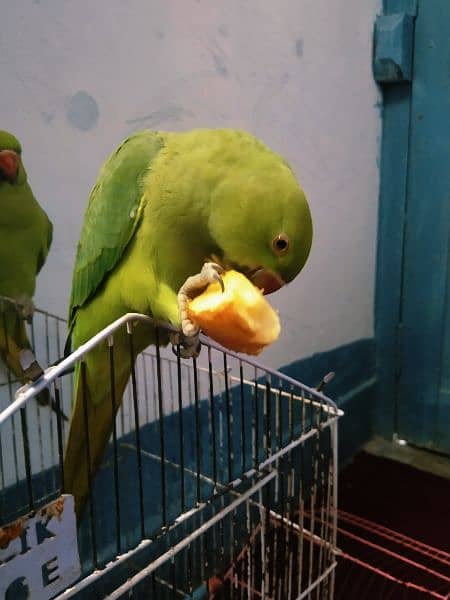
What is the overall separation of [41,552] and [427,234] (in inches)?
52.4

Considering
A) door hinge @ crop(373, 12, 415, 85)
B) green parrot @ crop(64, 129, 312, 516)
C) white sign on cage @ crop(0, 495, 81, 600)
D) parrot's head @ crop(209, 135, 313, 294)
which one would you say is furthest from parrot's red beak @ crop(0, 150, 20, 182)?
door hinge @ crop(373, 12, 415, 85)

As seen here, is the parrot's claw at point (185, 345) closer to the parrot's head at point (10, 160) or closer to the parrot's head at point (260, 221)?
the parrot's head at point (260, 221)

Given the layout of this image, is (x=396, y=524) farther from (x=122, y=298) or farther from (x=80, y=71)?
(x=80, y=71)

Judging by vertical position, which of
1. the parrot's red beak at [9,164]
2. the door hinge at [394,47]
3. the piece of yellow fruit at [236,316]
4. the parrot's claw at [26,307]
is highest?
the door hinge at [394,47]

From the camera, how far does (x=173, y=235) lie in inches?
20.4

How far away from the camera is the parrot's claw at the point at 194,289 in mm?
450

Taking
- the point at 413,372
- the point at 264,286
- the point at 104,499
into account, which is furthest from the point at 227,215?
the point at 413,372

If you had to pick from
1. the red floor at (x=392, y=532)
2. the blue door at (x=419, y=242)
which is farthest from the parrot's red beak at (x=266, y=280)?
the blue door at (x=419, y=242)

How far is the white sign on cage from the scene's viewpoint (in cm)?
39

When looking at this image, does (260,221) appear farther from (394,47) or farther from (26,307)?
(394,47)

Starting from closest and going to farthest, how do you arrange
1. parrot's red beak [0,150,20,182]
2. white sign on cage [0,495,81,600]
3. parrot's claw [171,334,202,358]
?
white sign on cage [0,495,81,600], parrot's claw [171,334,202,358], parrot's red beak [0,150,20,182]

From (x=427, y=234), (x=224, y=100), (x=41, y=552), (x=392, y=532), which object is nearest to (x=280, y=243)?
(x=41, y=552)

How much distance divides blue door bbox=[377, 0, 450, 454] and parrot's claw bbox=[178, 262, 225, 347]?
1.16m

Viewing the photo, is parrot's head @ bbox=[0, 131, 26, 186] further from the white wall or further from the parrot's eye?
the parrot's eye
